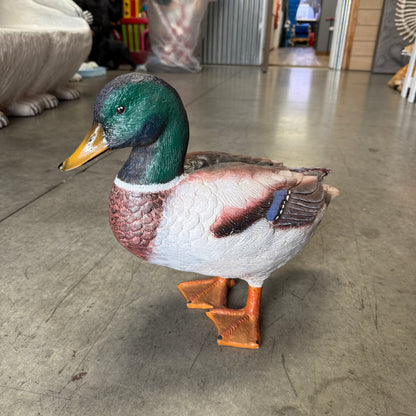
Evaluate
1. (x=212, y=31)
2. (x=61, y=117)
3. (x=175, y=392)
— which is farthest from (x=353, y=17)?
(x=175, y=392)

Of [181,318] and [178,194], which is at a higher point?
[178,194]

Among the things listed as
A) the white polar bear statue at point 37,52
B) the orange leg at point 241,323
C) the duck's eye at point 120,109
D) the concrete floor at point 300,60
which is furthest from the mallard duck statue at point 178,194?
the concrete floor at point 300,60

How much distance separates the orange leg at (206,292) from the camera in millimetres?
1333

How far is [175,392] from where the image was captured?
1014mm

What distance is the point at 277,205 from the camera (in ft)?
3.43

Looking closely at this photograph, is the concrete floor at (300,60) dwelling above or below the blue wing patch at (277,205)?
below

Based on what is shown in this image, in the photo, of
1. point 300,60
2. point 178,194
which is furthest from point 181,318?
point 300,60

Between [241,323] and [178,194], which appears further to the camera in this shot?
[241,323]

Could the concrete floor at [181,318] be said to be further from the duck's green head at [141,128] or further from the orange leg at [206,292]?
the duck's green head at [141,128]

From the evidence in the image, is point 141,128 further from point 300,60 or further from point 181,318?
point 300,60

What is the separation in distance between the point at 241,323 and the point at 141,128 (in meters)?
0.66

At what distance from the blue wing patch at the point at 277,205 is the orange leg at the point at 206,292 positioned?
42cm

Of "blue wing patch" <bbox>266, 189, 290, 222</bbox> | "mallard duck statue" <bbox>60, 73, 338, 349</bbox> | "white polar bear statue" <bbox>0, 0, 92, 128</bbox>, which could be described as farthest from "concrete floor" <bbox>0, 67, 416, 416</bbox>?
"white polar bear statue" <bbox>0, 0, 92, 128</bbox>

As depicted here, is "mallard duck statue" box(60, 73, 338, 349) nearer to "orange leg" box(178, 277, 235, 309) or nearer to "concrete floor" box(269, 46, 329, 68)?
"orange leg" box(178, 277, 235, 309)
